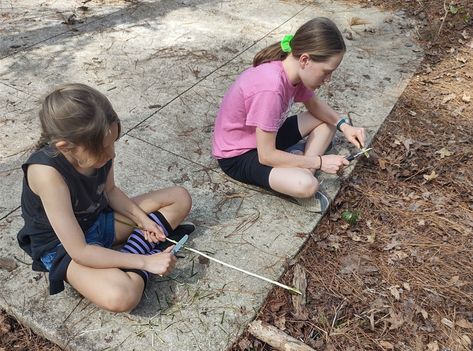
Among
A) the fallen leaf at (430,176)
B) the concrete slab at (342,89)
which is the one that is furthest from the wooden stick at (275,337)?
the fallen leaf at (430,176)

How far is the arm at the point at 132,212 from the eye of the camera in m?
2.48

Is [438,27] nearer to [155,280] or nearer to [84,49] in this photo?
[84,49]

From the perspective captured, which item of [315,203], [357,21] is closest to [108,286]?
[315,203]

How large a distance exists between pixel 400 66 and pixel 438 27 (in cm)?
120

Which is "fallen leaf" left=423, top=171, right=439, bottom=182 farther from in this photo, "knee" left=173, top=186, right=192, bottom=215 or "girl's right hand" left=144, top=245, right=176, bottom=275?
"girl's right hand" left=144, top=245, right=176, bottom=275

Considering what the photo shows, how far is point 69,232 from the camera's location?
2.06 metres

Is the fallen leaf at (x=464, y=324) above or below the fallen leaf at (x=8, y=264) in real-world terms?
below

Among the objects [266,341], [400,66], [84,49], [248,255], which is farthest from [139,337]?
[400,66]

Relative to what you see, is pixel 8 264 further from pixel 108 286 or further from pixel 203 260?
pixel 203 260

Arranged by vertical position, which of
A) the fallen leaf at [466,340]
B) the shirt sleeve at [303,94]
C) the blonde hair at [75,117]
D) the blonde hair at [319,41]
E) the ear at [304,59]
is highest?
the blonde hair at [75,117]

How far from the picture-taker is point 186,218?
113 inches

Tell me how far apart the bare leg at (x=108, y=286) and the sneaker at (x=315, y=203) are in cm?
118

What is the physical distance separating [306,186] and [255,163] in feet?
1.17

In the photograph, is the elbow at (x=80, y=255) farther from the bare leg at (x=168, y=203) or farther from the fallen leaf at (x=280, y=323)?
the fallen leaf at (x=280, y=323)
